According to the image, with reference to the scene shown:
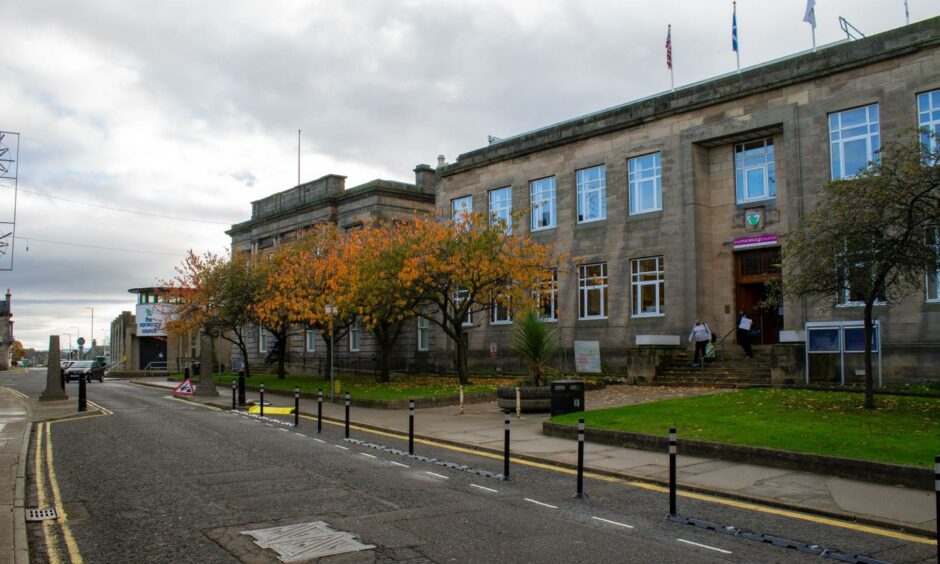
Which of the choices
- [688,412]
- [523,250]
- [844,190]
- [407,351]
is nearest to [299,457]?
[688,412]

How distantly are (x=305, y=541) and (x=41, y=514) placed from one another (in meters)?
3.69

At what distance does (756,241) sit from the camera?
1097 inches

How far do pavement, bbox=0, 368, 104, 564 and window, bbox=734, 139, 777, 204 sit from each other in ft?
79.4

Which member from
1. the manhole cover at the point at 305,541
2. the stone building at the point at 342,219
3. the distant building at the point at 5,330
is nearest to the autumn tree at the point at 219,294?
the stone building at the point at 342,219

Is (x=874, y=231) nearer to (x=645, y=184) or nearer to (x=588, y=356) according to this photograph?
(x=588, y=356)

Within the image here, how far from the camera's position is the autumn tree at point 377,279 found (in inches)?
1041

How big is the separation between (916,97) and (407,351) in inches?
1117

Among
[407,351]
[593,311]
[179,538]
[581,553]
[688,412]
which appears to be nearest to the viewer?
[581,553]

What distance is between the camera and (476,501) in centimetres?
945

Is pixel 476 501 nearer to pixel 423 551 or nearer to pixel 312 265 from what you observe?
pixel 423 551

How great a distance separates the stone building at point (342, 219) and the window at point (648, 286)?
1428cm

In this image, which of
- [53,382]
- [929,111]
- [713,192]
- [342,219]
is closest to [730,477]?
[929,111]

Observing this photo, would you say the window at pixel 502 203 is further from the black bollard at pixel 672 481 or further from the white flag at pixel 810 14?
the black bollard at pixel 672 481

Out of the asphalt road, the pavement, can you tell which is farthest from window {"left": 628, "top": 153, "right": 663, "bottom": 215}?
the pavement
